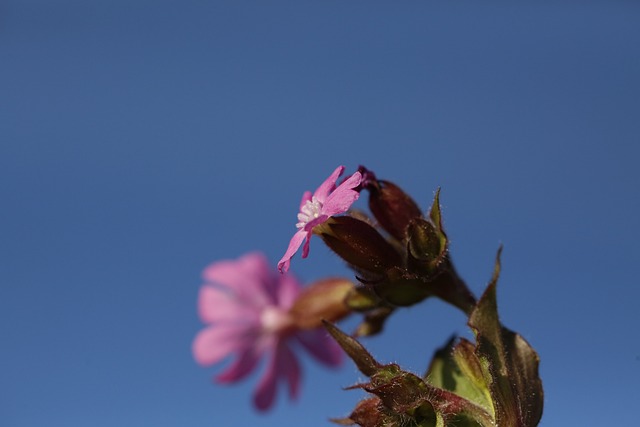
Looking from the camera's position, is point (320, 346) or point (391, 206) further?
point (320, 346)

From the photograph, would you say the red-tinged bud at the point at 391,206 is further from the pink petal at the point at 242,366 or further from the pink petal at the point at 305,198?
the pink petal at the point at 242,366

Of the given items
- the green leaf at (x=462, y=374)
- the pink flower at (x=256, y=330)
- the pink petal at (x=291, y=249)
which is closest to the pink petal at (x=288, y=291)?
the pink flower at (x=256, y=330)

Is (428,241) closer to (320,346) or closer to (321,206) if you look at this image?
(321,206)

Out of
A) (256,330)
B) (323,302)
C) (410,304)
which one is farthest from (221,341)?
(410,304)

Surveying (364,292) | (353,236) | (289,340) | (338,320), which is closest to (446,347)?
(364,292)

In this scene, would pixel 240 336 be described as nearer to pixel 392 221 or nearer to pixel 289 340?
pixel 289 340

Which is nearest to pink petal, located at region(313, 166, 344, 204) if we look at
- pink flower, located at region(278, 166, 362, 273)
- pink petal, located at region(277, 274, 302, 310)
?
pink flower, located at region(278, 166, 362, 273)
